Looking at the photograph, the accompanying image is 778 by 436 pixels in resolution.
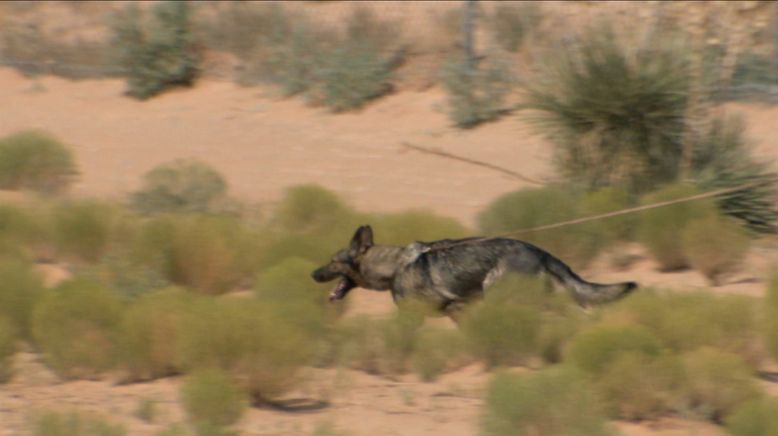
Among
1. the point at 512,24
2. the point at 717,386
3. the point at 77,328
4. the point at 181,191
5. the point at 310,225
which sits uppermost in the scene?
the point at 512,24

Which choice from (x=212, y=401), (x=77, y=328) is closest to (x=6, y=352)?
(x=77, y=328)

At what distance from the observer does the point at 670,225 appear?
1163cm

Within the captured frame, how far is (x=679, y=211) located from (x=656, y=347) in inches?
160

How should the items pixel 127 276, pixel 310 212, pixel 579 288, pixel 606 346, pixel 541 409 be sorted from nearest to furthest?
pixel 541 409 → pixel 606 346 → pixel 579 288 → pixel 127 276 → pixel 310 212

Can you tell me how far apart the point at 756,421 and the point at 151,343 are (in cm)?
347

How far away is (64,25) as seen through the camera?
27469mm

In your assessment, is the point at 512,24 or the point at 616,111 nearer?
the point at 616,111

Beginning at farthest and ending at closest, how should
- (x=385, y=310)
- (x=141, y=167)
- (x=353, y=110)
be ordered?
1. (x=353, y=110)
2. (x=141, y=167)
3. (x=385, y=310)

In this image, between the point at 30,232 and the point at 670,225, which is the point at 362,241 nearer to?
the point at 670,225

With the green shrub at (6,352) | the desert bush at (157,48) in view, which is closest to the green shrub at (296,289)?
the green shrub at (6,352)

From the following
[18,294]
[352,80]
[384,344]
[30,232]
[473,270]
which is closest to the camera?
[384,344]

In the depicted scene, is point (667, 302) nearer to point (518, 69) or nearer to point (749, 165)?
point (749, 165)

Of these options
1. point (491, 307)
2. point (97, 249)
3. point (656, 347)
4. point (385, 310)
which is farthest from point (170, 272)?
point (656, 347)

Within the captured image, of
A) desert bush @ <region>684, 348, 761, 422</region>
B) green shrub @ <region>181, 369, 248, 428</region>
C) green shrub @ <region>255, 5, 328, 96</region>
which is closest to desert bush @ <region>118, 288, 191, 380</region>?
green shrub @ <region>181, 369, 248, 428</region>
